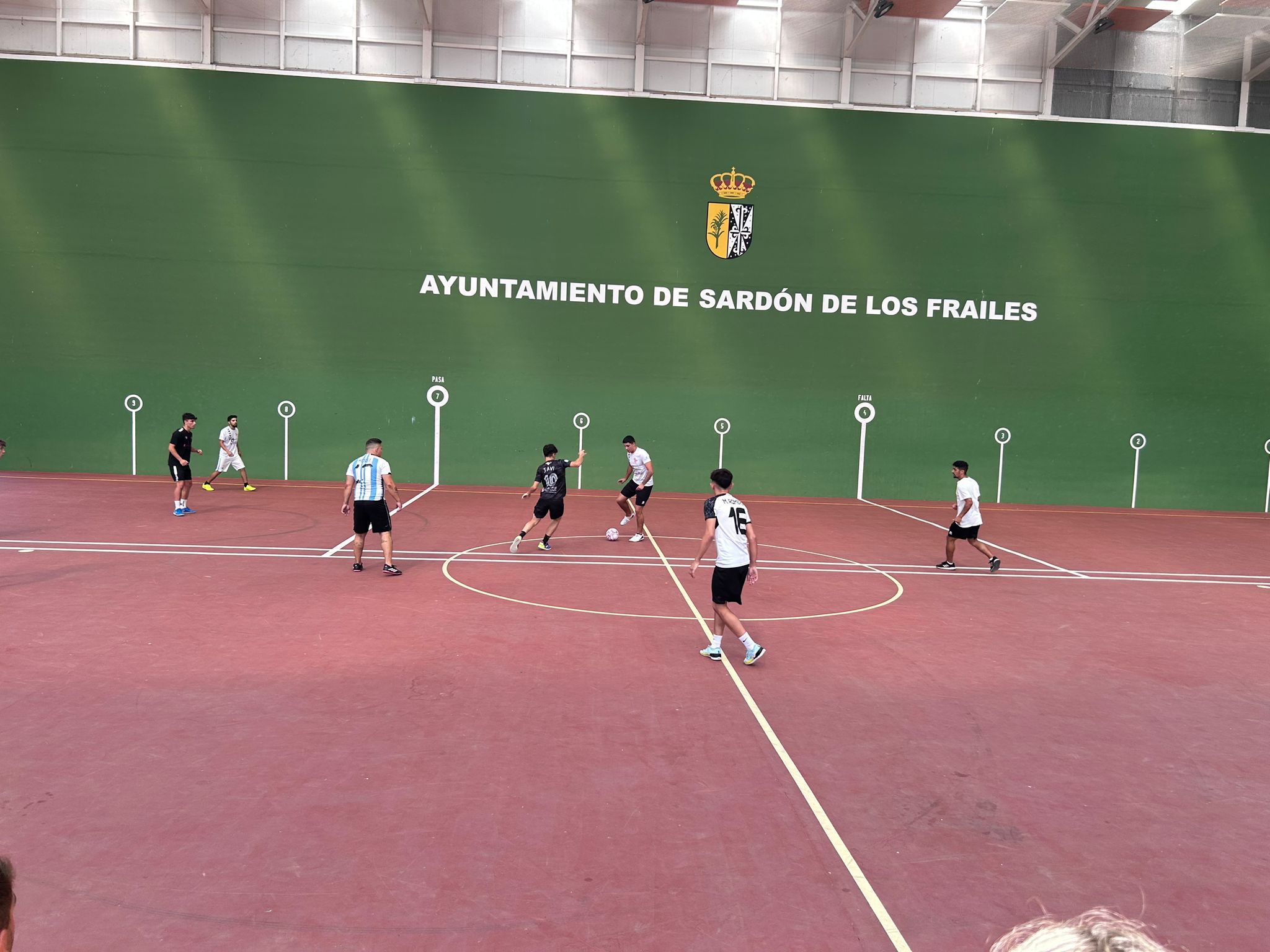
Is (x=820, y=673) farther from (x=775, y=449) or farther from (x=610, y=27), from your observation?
(x=610, y=27)

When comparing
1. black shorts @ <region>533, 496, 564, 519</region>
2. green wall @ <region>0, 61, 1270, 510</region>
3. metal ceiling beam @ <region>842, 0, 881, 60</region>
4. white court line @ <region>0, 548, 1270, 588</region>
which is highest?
metal ceiling beam @ <region>842, 0, 881, 60</region>

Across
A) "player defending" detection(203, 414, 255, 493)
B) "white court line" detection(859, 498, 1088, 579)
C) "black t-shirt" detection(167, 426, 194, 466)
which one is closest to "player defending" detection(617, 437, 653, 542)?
"white court line" detection(859, 498, 1088, 579)

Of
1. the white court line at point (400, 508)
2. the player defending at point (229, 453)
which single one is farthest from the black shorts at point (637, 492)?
the player defending at point (229, 453)

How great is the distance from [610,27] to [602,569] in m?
17.5

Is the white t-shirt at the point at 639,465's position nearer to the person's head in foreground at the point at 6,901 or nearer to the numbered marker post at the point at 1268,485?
the person's head in foreground at the point at 6,901

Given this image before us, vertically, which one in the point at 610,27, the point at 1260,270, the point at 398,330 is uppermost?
the point at 610,27

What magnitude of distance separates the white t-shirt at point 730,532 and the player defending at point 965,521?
21.6ft

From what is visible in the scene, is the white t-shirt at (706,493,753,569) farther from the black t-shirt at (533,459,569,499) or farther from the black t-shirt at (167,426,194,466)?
the black t-shirt at (167,426,194,466)

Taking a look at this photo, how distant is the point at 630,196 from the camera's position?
2481cm

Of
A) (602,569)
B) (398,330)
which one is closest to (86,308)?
(398,330)

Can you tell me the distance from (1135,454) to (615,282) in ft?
51.1

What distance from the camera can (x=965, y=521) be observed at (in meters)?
14.4

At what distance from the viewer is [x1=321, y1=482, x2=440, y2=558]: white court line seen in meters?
14.0

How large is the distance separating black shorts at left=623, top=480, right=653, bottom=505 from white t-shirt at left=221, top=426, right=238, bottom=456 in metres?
10.4
